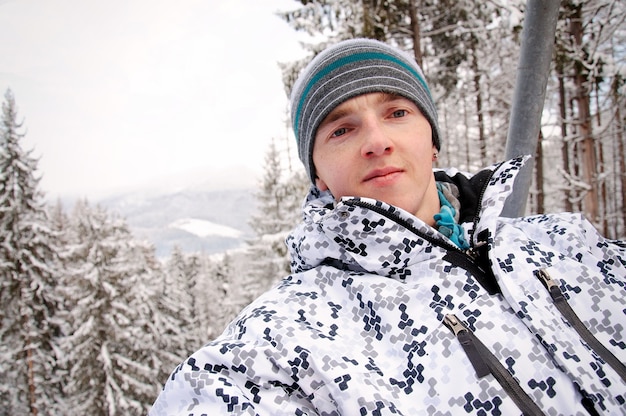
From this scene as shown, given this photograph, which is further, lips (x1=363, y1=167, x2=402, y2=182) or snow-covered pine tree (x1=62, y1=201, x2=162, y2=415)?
snow-covered pine tree (x1=62, y1=201, x2=162, y2=415)

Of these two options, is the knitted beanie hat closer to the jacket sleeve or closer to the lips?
the lips

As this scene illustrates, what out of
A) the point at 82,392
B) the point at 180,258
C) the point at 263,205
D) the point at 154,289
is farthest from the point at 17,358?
the point at 180,258

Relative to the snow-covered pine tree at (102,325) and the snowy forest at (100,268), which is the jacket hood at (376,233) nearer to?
the snowy forest at (100,268)

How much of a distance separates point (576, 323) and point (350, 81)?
4.82 feet

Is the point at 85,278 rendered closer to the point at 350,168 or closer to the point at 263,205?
the point at 263,205

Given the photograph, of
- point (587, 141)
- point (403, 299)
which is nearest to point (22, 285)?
point (403, 299)

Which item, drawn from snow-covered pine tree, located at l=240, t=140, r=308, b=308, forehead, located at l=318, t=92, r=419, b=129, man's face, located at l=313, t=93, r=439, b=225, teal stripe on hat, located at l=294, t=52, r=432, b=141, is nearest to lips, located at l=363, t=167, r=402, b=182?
man's face, located at l=313, t=93, r=439, b=225

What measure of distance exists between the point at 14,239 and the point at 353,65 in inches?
809

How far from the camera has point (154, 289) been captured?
2288 centimetres

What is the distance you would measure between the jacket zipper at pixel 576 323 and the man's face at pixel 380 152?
0.62 m

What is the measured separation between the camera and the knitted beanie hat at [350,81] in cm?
191

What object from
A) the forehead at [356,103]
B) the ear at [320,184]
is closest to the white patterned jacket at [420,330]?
the ear at [320,184]

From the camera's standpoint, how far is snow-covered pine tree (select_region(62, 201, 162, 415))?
690 inches

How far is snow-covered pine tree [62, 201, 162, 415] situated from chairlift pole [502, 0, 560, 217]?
19505 mm
